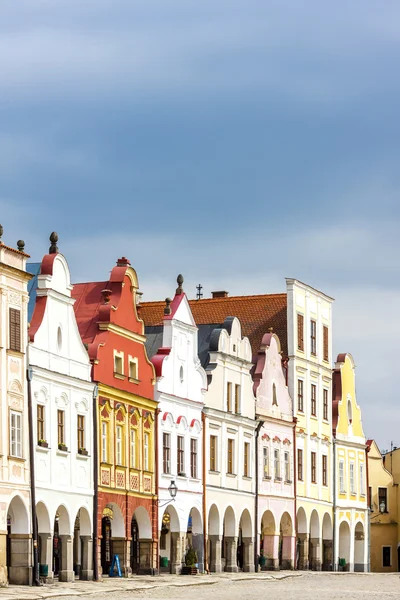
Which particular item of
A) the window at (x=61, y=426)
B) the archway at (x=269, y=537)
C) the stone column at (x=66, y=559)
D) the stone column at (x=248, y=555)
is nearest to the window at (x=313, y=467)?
the archway at (x=269, y=537)

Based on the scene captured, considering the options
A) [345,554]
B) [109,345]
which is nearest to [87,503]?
[109,345]

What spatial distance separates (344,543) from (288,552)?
29.3 ft

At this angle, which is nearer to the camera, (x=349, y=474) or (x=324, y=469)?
(x=324, y=469)

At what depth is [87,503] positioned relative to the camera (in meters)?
59.0

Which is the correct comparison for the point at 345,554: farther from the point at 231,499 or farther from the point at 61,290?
the point at 61,290

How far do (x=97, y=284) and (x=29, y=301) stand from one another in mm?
6460

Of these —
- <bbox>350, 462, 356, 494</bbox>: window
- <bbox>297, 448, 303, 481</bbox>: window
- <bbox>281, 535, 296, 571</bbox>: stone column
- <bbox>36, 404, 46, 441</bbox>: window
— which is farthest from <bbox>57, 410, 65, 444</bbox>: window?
<bbox>350, 462, 356, 494</bbox>: window

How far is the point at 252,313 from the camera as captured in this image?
83812 mm

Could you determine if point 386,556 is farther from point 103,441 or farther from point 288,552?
point 103,441

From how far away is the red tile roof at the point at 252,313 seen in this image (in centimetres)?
8288

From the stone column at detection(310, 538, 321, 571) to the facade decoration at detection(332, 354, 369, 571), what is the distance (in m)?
2.53

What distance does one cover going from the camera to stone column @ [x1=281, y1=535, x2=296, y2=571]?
8019cm

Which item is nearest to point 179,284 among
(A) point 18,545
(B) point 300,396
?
(B) point 300,396

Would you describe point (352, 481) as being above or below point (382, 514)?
above
